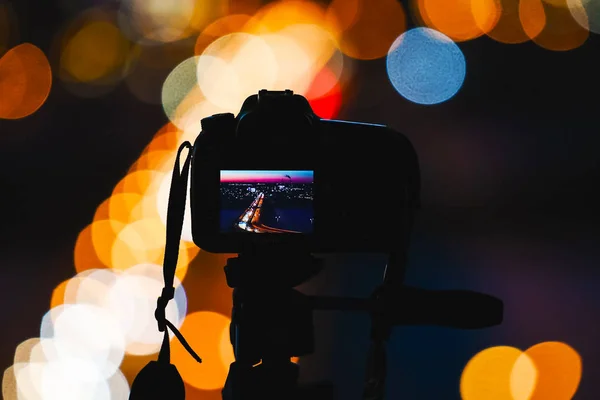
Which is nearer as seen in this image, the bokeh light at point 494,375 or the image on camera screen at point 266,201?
the image on camera screen at point 266,201

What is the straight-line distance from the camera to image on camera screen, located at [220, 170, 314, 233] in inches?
23.1

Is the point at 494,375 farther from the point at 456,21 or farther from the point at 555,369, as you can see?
the point at 456,21

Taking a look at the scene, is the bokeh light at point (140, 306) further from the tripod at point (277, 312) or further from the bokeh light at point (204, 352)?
the tripod at point (277, 312)

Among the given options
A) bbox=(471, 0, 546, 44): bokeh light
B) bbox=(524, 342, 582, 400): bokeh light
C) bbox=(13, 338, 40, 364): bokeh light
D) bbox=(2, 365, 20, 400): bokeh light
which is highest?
bbox=(471, 0, 546, 44): bokeh light

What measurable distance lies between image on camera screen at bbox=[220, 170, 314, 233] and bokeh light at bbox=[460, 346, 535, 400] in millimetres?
777

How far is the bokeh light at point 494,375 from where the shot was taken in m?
1.17

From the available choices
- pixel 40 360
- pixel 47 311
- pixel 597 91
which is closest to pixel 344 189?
pixel 40 360

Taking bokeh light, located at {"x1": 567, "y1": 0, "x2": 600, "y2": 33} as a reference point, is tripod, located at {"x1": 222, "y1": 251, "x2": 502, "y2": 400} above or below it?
below

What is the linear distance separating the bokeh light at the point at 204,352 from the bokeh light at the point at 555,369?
74 cm

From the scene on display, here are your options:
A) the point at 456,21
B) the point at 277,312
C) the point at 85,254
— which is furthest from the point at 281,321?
the point at 456,21

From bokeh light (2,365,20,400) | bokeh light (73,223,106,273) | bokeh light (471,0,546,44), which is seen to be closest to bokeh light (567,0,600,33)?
bokeh light (471,0,546,44)

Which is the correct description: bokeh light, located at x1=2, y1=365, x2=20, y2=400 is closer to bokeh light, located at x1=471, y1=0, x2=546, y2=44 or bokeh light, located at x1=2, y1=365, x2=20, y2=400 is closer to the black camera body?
the black camera body

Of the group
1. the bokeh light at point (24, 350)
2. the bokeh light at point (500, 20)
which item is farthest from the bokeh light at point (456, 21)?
the bokeh light at point (24, 350)

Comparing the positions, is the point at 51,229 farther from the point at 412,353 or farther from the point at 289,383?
the point at 289,383
